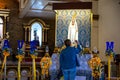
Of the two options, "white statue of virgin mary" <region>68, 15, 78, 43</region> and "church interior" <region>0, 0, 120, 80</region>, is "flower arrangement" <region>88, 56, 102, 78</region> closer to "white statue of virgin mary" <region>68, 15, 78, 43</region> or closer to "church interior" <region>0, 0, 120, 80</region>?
"church interior" <region>0, 0, 120, 80</region>

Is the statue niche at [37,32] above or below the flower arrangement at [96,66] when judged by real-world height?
above

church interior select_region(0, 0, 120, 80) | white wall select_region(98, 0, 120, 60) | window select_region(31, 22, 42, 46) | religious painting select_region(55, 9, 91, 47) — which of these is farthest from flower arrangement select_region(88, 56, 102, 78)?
window select_region(31, 22, 42, 46)

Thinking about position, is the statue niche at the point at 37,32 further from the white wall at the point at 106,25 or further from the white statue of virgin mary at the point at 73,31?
the white statue of virgin mary at the point at 73,31

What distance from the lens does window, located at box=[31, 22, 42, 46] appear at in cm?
2100

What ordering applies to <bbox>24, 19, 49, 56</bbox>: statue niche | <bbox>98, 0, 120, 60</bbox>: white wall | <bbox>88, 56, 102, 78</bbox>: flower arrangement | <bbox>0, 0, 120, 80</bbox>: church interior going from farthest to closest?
<bbox>24, 19, 49, 56</bbox>: statue niche → <bbox>98, 0, 120, 60</bbox>: white wall → <bbox>0, 0, 120, 80</bbox>: church interior → <bbox>88, 56, 102, 78</bbox>: flower arrangement

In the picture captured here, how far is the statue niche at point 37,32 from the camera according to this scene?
20.8 meters

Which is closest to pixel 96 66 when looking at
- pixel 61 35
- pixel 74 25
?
pixel 74 25

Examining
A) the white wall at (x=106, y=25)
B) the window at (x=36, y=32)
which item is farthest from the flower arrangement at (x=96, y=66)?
the window at (x=36, y=32)

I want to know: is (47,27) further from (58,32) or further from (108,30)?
(58,32)

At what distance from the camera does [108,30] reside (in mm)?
13992

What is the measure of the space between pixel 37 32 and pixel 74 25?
936cm

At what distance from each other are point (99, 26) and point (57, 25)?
251 cm

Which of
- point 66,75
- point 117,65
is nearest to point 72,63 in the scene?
point 66,75

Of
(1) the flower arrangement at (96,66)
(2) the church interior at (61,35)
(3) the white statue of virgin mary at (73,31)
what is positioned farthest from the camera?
(3) the white statue of virgin mary at (73,31)
